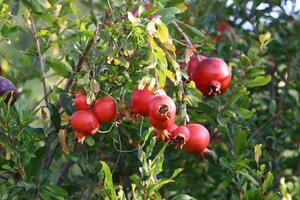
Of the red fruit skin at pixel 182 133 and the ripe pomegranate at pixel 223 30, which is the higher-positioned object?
the red fruit skin at pixel 182 133

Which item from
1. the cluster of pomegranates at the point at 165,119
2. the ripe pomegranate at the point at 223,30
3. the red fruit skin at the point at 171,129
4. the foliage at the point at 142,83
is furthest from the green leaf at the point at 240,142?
the ripe pomegranate at the point at 223,30

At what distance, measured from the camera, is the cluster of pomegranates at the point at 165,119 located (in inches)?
54.1

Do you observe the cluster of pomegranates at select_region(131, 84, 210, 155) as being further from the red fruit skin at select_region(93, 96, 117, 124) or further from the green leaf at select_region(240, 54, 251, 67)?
the green leaf at select_region(240, 54, 251, 67)

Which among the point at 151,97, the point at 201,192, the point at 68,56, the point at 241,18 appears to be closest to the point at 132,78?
the point at 151,97

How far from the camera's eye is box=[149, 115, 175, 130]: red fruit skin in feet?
4.54

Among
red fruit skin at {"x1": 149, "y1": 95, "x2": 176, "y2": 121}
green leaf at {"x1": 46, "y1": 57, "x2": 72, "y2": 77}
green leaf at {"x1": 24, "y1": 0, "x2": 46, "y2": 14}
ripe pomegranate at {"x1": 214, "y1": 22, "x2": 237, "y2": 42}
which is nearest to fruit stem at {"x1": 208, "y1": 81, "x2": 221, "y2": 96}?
red fruit skin at {"x1": 149, "y1": 95, "x2": 176, "y2": 121}

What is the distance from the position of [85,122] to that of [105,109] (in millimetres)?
51

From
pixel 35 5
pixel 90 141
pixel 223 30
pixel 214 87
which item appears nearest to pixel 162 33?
pixel 214 87

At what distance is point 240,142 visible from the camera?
6.05 feet

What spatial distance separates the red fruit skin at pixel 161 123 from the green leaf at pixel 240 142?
0.45 meters

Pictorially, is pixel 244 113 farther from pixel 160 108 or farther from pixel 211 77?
pixel 160 108

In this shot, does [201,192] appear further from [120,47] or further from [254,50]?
[120,47]

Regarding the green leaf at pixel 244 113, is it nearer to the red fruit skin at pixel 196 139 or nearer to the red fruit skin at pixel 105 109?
the red fruit skin at pixel 196 139

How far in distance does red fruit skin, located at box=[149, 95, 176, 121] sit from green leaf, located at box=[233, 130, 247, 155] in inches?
19.1
